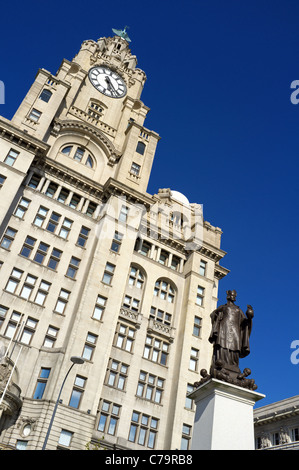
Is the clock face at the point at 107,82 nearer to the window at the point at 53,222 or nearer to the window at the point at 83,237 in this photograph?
the window at the point at 53,222

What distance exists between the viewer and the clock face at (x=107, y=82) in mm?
58844

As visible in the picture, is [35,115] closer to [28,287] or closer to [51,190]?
[51,190]

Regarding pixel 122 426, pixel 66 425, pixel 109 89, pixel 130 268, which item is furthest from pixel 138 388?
pixel 109 89

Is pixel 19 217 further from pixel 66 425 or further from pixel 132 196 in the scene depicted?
pixel 66 425

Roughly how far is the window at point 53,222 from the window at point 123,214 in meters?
7.02

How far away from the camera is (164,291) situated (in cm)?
4669

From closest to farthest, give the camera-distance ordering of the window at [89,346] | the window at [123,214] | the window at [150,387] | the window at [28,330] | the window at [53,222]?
1. the window at [28,330]
2. the window at [89,346]
3. the window at [150,387]
4. the window at [53,222]
5. the window at [123,214]

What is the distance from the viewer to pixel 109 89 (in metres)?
59.8

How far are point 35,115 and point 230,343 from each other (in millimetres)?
40495

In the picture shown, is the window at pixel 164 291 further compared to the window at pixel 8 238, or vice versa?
the window at pixel 164 291

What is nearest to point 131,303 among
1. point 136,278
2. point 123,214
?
point 136,278

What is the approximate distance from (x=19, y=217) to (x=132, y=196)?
13245 millimetres

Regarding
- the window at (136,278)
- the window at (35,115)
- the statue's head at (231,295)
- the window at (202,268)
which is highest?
the window at (35,115)

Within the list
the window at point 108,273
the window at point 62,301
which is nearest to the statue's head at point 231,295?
the window at point 62,301
